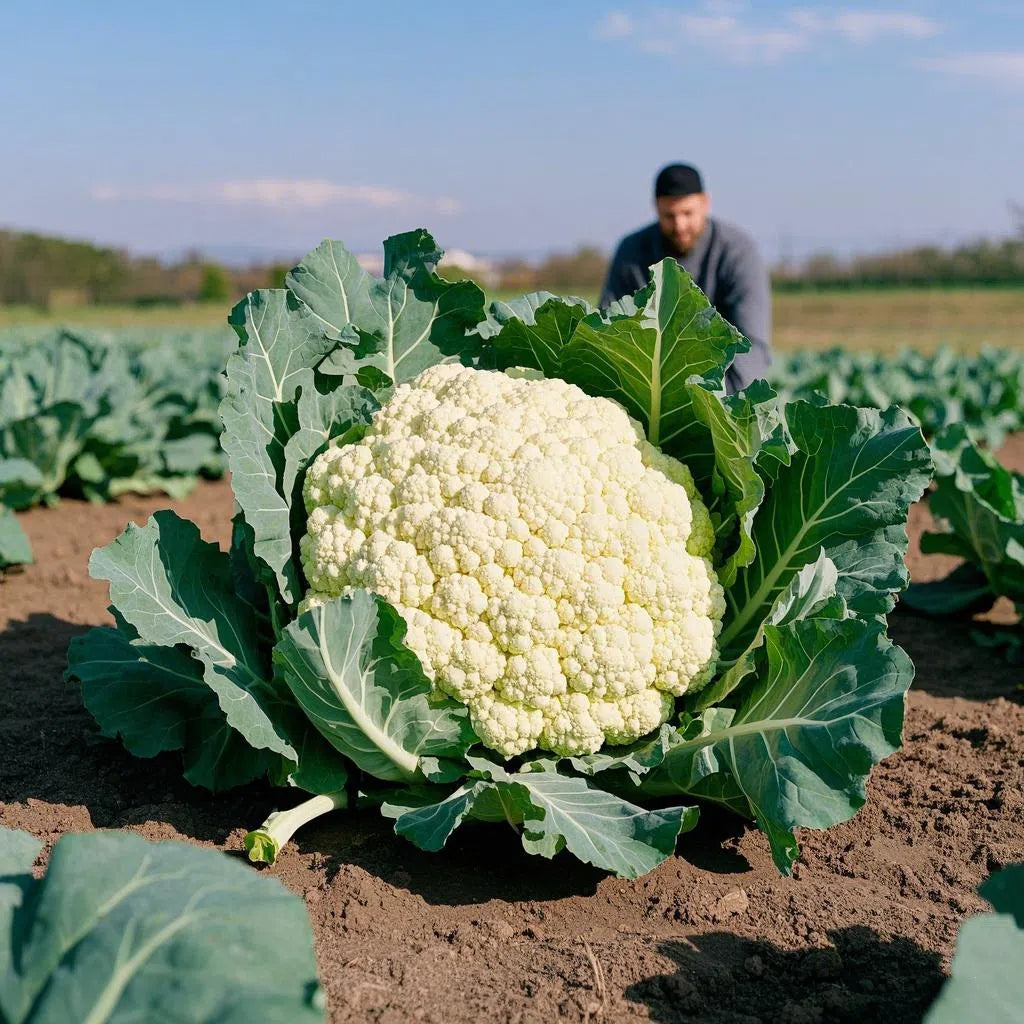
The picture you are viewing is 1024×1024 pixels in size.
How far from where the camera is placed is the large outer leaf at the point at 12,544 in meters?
5.88

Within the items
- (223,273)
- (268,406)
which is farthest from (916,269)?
(268,406)

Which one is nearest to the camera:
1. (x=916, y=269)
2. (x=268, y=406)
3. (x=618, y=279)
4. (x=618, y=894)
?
(x=618, y=894)

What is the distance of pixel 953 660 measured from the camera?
17.2 feet

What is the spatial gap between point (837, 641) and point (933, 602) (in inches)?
135

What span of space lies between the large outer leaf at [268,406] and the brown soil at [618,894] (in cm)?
88

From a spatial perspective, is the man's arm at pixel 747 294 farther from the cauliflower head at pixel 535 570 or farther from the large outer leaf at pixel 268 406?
the large outer leaf at pixel 268 406

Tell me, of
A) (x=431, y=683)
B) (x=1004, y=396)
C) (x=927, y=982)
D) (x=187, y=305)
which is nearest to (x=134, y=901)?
(x=431, y=683)

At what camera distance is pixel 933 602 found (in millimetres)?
5875

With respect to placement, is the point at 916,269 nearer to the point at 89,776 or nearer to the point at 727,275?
the point at 727,275

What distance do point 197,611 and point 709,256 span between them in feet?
14.4

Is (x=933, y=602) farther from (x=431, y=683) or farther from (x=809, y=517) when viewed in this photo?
(x=431, y=683)

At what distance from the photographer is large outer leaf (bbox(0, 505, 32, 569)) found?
19.3ft

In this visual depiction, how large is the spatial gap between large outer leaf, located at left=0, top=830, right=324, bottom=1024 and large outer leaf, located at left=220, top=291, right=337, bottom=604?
4.37ft

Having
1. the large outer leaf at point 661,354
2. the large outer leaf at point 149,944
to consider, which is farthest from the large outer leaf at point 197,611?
the large outer leaf at point 661,354
